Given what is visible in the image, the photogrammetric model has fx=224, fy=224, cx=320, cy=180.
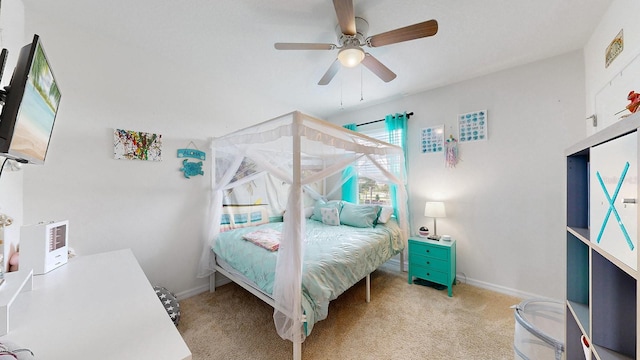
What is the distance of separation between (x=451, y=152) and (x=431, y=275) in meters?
1.64

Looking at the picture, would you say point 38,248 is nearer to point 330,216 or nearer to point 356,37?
point 356,37

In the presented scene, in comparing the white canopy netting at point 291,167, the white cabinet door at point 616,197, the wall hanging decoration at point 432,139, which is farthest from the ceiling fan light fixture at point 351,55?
the wall hanging decoration at point 432,139

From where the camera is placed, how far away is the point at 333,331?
2.06 m

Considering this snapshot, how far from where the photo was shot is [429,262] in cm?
283

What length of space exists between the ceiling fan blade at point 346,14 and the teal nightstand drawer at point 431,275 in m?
2.76

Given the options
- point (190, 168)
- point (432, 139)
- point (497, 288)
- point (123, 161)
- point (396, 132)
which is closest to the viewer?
point (123, 161)

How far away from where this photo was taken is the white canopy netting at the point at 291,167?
5.55ft

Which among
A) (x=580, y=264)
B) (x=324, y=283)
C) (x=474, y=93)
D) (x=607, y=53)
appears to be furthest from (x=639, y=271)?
(x=474, y=93)

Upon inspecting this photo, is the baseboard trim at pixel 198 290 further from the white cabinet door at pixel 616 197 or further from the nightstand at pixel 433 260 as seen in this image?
the white cabinet door at pixel 616 197

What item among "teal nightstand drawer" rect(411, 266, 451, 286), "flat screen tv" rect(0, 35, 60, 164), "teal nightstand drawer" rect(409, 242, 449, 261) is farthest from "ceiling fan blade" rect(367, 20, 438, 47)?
"teal nightstand drawer" rect(411, 266, 451, 286)

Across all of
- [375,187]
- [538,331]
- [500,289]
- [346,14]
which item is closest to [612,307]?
[538,331]

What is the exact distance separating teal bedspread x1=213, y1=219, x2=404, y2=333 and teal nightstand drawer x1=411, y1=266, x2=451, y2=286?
339mm

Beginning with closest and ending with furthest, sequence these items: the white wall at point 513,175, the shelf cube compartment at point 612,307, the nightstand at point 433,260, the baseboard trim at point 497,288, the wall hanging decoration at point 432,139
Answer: the shelf cube compartment at point 612,307 → the white wall at point 513,175 → the baseboard trim at point 497,288 → the nightstand at point 433,260 → the wall hanging decoration at point 432,139

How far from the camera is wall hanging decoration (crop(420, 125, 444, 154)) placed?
316 cm
